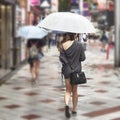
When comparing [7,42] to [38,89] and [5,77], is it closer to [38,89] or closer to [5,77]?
[5,77]

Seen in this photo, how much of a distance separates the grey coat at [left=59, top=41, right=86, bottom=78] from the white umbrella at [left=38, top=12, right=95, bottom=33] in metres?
0.26

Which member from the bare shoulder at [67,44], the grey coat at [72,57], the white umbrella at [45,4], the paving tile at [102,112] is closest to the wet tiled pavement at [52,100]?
the paving tile at [102,112]

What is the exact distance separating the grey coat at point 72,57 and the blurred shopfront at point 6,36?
8.57 m

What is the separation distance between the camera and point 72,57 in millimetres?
7652

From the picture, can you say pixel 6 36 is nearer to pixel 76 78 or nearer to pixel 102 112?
pixel 102 112

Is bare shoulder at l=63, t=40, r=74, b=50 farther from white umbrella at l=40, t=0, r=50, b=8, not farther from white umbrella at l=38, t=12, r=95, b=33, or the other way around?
white umbrella at l=40, t=0, r=50, b=8

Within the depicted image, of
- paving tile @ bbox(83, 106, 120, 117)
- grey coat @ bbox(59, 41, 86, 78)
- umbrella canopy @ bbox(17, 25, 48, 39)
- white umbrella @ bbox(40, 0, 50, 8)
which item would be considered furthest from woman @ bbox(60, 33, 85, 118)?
white umbrella @ bbox(40, 0, 50, 8)

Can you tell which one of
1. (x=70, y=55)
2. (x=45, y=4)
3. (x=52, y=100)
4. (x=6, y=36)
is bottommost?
(x=52, y=100)

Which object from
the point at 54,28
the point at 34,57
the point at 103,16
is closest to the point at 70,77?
the point at 54,28

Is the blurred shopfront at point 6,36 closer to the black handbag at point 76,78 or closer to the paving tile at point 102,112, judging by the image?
the paving tile at point 102,112

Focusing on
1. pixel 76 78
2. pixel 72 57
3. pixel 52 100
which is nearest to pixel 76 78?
pixel 76 78

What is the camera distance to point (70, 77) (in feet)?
25.3

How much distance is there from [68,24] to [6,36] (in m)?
9.12

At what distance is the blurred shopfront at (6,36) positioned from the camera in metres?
16.2
